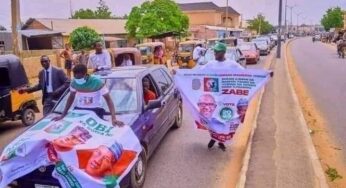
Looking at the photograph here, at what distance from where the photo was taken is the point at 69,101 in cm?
618

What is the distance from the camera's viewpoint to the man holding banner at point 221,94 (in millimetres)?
7418

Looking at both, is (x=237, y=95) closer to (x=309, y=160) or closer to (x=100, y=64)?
(x=309, y=160)

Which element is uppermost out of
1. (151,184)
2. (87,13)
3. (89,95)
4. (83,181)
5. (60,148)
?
(87,13)

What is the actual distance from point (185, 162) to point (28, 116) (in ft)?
16.9

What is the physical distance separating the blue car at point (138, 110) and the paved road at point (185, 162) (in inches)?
11.8

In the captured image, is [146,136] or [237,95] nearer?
[146,136]

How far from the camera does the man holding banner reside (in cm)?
742

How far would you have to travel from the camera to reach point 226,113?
24.3ft

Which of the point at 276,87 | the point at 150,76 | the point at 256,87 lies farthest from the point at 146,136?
the point at 276,87

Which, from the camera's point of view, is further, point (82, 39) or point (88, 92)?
point (82, 39)

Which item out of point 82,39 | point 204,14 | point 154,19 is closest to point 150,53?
point 82,39

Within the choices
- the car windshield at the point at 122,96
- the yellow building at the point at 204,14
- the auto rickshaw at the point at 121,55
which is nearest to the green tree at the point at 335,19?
the yellow building at the point at 204,14

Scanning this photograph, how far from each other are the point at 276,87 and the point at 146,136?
35.5 ft

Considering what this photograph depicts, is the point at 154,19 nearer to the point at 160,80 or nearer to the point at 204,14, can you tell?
the point at 160,80
